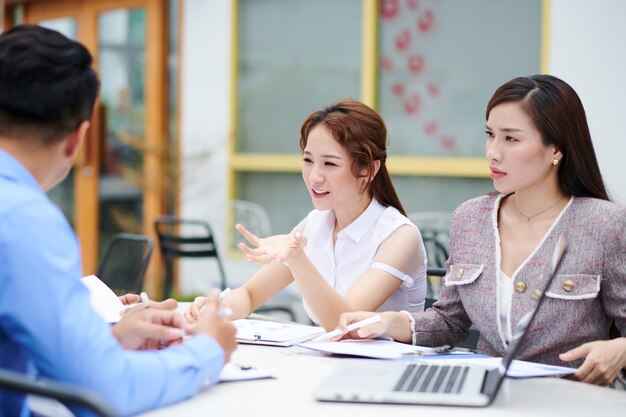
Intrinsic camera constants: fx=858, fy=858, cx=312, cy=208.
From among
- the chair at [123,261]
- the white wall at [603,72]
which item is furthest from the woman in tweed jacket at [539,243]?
the white wall at [603,72]

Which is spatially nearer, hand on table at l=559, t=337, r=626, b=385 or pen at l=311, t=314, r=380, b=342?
hand on table at l=559, t=337, r=626, b=385

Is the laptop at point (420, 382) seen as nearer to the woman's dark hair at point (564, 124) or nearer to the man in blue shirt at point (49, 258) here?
the man in blue shirt at point (49, 258)

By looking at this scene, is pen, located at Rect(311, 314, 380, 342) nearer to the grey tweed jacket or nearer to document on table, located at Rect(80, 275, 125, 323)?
the grey tweed jacket

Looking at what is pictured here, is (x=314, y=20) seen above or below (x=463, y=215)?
above

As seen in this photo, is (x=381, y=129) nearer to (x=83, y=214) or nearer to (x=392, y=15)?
(x=392, y=15)

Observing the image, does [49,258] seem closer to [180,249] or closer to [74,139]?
[74,139]

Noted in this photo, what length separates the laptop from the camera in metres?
1.56

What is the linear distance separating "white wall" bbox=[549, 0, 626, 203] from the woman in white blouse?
75.7 inches

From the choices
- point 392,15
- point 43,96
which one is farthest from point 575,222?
point 392,15

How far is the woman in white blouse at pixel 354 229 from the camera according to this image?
2.53 metres

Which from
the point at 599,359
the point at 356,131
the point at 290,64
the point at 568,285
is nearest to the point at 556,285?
the point at 568,285

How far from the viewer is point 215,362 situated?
1.61m

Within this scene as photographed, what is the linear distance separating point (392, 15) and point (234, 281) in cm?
216

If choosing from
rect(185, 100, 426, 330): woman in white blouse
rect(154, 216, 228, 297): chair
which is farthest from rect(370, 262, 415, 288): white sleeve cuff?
rect(154, 216, 228, 297): chair
